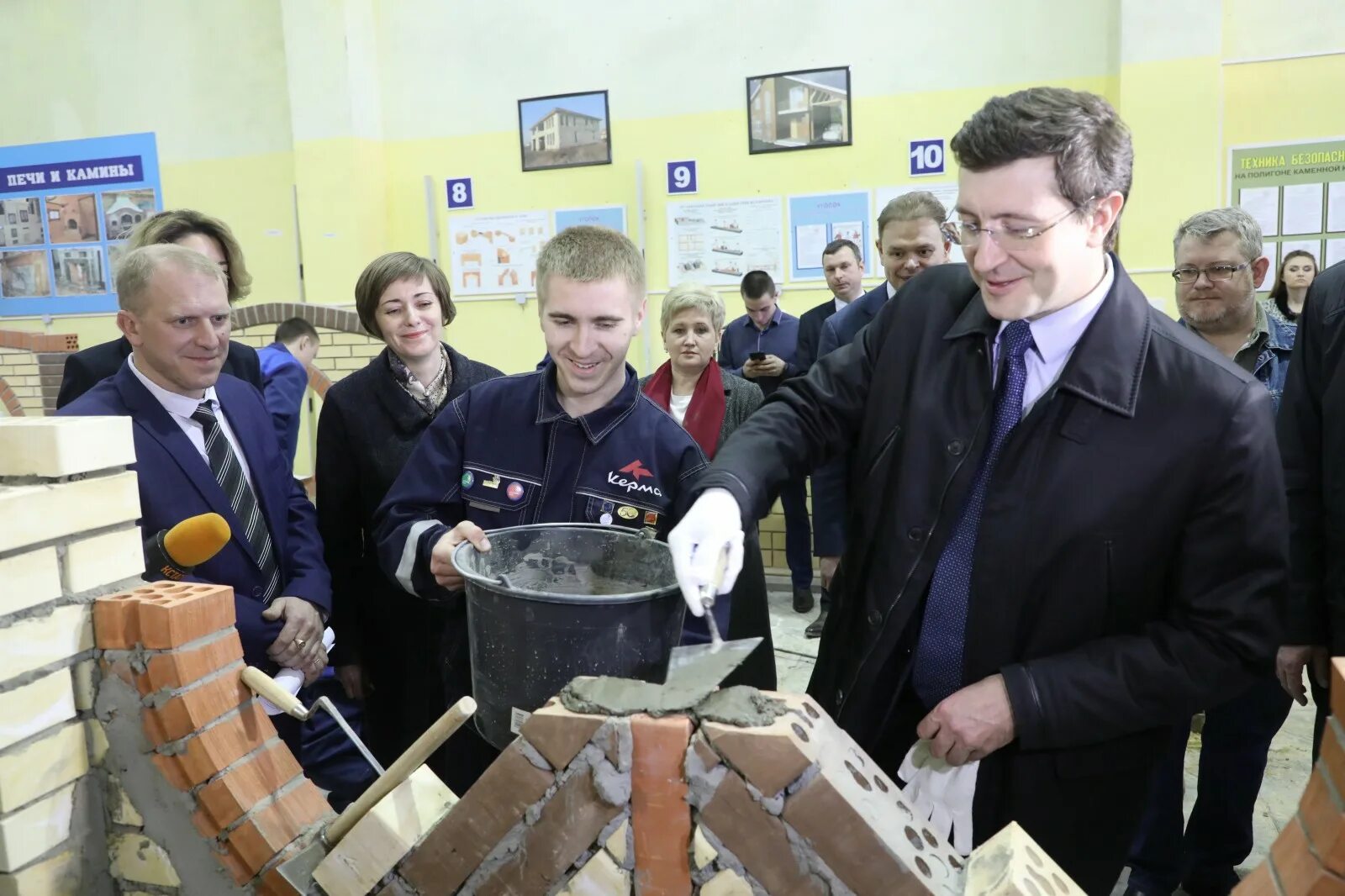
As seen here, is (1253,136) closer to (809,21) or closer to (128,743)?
(809,21)

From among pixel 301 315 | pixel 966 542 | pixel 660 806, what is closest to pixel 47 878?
pixel 660 806

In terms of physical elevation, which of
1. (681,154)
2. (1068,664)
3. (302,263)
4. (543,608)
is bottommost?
(1068,664)

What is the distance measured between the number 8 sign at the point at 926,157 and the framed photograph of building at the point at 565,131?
206 cm

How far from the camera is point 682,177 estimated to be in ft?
21.2

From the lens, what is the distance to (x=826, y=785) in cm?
106

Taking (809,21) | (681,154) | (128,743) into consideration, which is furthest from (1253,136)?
(128,743)

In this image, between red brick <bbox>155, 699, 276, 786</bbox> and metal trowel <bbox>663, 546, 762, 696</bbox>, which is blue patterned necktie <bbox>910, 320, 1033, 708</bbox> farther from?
red brick <bbox>155, 699, 276, 786</bbox>

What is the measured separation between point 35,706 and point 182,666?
0.72ft

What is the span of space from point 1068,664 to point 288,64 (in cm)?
715

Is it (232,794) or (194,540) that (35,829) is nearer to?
(232,794)

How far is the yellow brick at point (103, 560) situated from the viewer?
1.46 meters

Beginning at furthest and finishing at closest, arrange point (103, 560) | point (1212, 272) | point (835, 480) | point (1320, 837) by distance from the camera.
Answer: point (835, 480)
point (1212, 272)
point (103, 560)
point (1320, 837)

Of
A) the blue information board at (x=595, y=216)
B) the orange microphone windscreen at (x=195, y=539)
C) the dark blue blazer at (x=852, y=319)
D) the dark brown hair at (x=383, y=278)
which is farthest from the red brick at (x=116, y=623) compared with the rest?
the blue information board at (x=595, y=216)

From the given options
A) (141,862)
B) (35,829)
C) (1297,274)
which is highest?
(1297,274)
